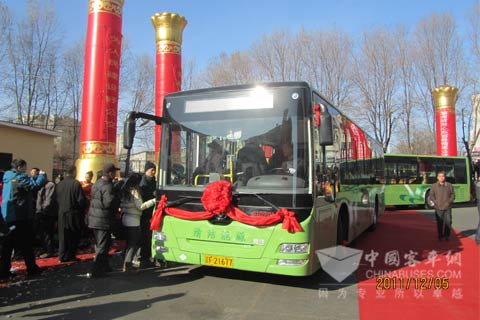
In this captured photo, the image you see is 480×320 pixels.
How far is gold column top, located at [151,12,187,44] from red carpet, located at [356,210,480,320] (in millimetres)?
12759

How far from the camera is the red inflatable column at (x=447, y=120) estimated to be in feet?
87.0

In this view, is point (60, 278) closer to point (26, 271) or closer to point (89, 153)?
point (26, 271)

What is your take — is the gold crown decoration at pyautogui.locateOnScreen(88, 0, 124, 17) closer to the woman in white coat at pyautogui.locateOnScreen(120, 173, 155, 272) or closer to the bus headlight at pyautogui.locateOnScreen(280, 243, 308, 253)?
the woman in white coat at pyautogui.locateOnScreen(120, 173, 155, 272)

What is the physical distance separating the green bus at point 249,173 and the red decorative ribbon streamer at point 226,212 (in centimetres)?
2

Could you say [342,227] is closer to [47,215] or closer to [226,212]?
[226,212]

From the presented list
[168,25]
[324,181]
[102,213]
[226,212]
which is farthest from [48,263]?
[168,25]

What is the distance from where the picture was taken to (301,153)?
16.7 ft

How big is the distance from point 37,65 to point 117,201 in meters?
25.5

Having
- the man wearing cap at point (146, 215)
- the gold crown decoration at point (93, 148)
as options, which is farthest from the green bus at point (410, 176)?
the man wearing cap at point (146, 215)

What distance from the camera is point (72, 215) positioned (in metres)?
6.94

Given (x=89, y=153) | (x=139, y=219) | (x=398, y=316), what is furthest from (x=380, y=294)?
(x=89, y=153)

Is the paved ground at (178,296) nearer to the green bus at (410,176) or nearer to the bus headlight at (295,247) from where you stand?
the bus headlight at (295,247)

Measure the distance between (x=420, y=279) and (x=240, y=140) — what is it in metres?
3.64
